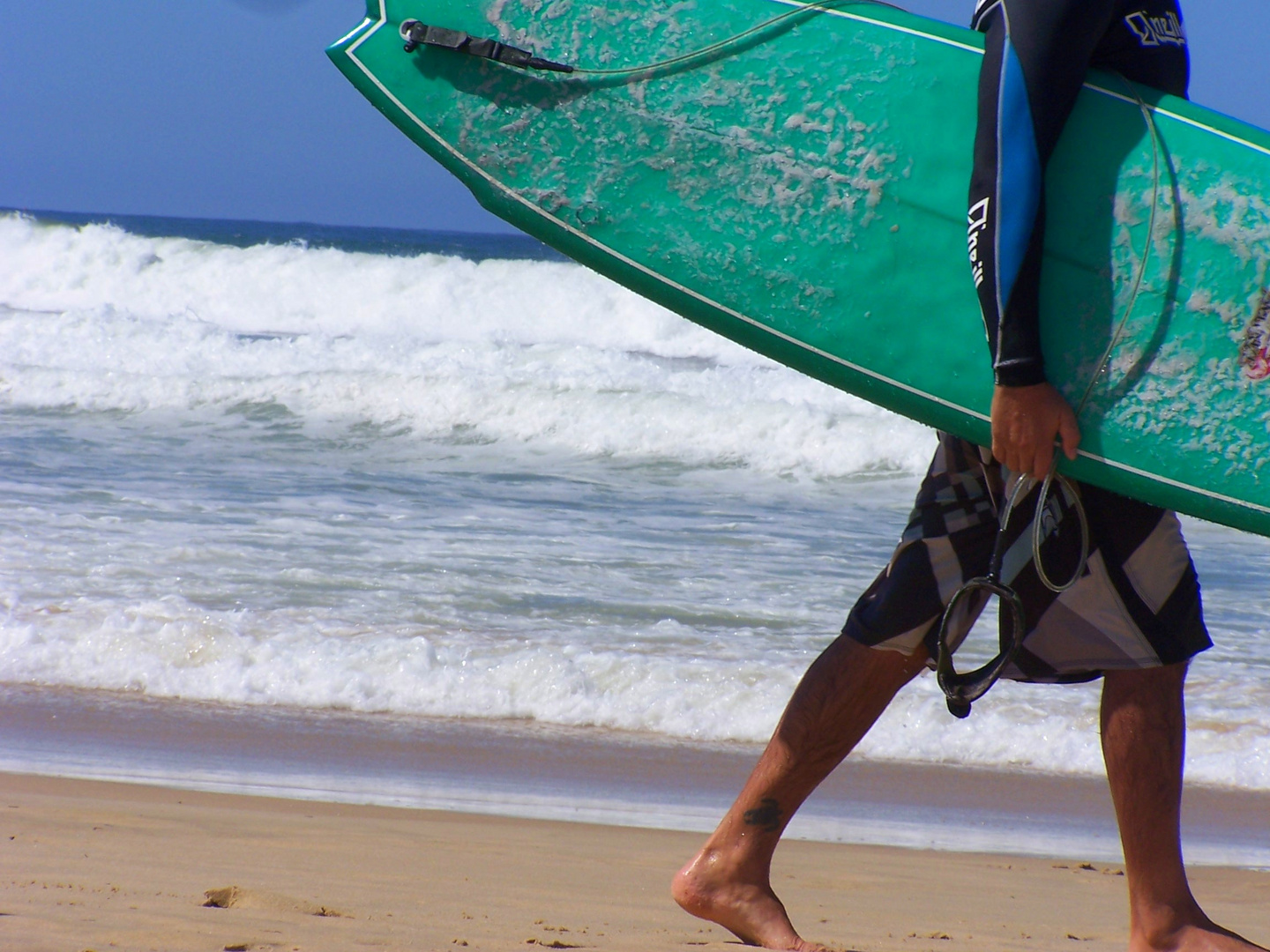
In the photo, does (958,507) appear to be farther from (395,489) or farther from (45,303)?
(45,303)

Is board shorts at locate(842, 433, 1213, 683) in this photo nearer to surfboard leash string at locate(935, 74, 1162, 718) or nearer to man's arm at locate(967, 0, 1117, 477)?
surfboard leash string at locate(935, 74, 1162, 718)

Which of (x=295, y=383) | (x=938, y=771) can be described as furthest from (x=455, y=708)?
(x=295, y=383)

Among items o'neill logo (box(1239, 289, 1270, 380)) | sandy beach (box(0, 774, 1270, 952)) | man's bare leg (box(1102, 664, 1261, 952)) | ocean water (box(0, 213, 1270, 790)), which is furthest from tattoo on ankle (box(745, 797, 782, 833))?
ocean water (box(0, 213, 1270, 790))

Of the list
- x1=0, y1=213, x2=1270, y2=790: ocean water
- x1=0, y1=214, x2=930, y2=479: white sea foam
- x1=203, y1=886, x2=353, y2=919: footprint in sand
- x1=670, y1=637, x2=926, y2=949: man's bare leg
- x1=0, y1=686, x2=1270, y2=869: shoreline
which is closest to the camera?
x1=670, y1=637, x2=926, y2=949: man's bare leg

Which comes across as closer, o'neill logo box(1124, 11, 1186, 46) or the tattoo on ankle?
o'neill logo box(1124, 11, 1186, 46)

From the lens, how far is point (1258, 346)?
1666 millimetres

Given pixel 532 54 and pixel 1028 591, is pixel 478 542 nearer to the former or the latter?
pixel 532 54

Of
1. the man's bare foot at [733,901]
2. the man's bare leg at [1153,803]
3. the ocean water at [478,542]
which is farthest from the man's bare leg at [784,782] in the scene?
the ocean water at [478,542]

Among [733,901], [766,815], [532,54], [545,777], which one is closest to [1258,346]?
[766,815]

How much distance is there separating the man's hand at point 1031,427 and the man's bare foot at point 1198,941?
0.62 metres

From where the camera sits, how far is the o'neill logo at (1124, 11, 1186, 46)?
1.60 metres

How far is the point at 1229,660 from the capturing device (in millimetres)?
3838

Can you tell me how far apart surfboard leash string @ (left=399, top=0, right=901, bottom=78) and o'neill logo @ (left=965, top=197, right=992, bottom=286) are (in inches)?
21.8

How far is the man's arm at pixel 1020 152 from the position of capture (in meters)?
1.47
